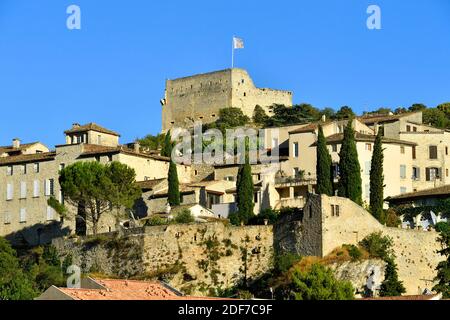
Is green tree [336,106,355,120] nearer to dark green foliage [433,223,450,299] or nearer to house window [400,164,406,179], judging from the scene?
house window [400,164,406,179]

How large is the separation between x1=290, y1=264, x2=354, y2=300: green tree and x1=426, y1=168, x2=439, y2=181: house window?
875 inches

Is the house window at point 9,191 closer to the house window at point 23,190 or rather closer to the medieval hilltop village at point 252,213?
the medieval hilltop village at point 252,213

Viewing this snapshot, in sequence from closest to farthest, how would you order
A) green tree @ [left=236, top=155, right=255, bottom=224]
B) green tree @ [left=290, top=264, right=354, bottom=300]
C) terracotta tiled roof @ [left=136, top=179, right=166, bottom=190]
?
1. green tree @ [left=290, top=264, right=354, bottom=300]
2. green tree @ [left=236, top=155, right=255, bottom=224]
3. terracotta tiled roof @ [left=136, top=179, right=166, bottom=190]

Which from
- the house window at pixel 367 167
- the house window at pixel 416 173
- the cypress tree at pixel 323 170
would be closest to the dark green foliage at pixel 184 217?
the cypress tree at pixel 323 170

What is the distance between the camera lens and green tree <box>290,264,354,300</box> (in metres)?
48.2

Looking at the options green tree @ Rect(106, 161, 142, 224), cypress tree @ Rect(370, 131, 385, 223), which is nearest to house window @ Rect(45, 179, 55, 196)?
green tree @ Rect(106, 161, 142, 224)

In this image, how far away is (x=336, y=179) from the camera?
68812 millimetres

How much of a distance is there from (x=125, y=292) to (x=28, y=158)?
3937 centimetres

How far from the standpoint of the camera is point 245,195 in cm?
6662

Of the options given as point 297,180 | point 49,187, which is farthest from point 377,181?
point 49,187

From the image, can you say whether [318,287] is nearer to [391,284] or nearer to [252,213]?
[391,284]

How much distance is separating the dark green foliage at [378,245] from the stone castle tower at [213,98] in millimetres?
46182
